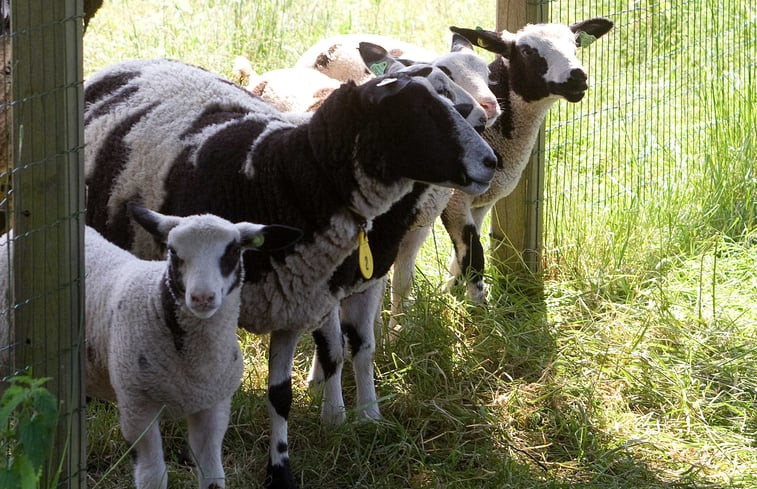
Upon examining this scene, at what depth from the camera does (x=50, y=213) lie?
3391 millimetres

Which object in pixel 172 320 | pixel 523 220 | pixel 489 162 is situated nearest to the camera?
pixel 172 320

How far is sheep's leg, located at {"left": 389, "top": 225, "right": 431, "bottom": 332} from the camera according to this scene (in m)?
5.74

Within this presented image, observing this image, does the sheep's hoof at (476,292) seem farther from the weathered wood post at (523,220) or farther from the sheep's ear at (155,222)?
the sheep's ear at (155,222)

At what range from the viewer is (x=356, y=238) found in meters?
4.29

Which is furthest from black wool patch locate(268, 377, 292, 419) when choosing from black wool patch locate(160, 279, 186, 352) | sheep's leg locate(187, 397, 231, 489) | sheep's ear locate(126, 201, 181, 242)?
sheep's ear locate(126, 201, 181, 242)

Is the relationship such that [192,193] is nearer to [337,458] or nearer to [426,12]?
[337,458]

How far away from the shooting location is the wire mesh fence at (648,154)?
21.9 feet

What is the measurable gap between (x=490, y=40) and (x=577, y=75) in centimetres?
57

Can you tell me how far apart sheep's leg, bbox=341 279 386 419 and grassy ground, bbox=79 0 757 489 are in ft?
0.43

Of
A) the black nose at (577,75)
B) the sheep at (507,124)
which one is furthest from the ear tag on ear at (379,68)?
the black nose at (577,75)

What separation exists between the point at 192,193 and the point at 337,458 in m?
1.29

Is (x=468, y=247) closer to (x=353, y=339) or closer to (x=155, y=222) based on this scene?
(x=353, y=339)

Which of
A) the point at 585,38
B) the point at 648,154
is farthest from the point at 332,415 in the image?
the point at 648,154

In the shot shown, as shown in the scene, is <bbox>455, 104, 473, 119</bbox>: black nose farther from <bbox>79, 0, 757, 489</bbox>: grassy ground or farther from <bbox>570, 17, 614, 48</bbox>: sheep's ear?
<bbox>570, 17, 614, 48</bbox>: sheep's ear
